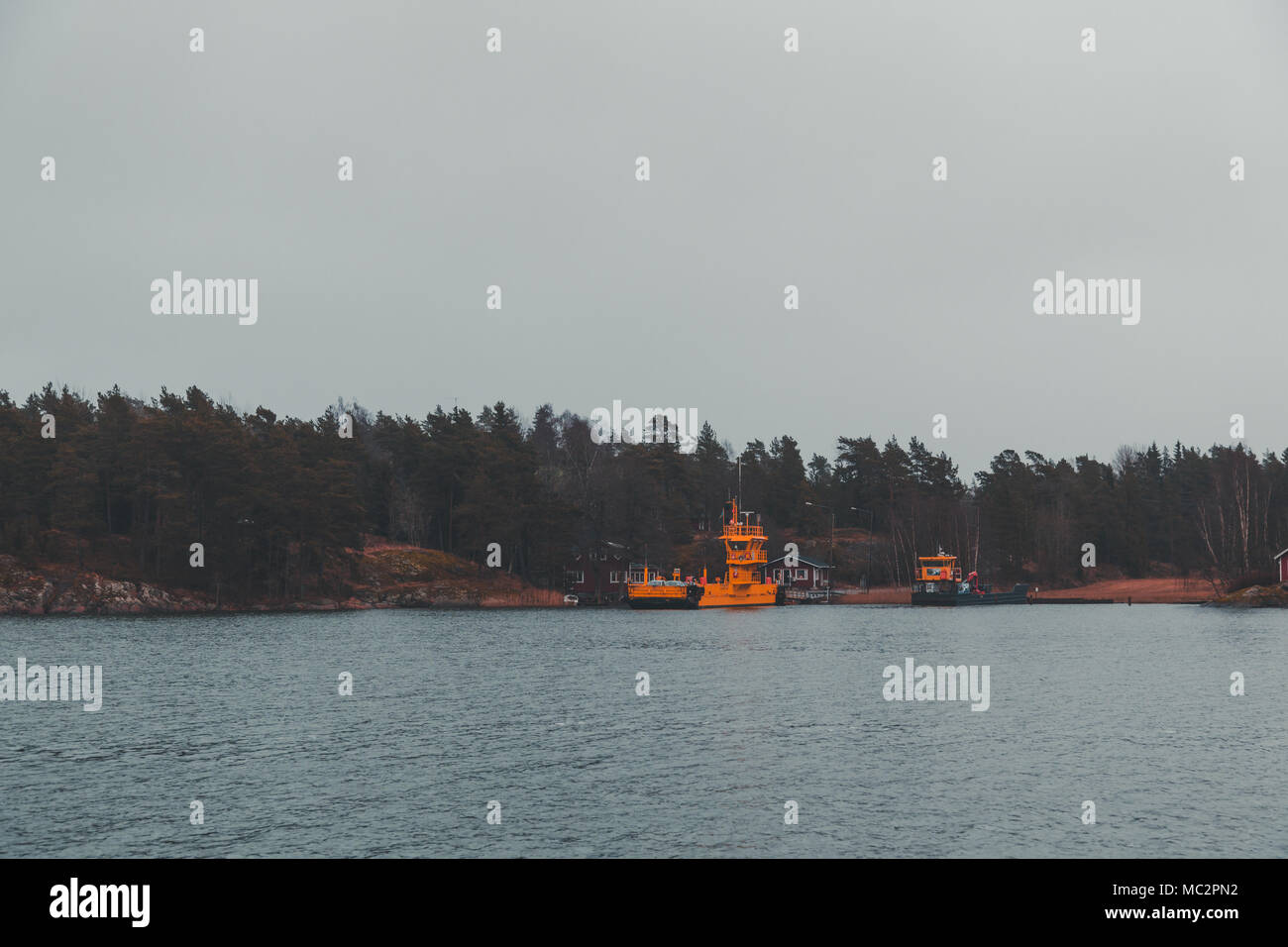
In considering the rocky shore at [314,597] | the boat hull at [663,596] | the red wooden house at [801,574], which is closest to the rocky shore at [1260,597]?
the red wooden house at [801,574]

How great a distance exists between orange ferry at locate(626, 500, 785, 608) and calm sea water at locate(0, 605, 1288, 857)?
65382 mm

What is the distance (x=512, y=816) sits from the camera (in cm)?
2584

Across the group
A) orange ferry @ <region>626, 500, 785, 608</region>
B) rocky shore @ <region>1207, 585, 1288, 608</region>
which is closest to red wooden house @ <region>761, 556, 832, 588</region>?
orange ferry @ <region>626, 500, 785, 608</region>

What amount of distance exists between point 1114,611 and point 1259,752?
99894 millimetres

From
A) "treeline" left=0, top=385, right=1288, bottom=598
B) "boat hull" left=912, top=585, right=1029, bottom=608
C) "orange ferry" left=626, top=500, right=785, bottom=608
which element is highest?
"treeline" left=0, top=385, right=1288, bottom=598

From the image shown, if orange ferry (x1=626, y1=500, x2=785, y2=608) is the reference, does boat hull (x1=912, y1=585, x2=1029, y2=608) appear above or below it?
below

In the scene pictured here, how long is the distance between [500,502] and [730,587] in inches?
1312

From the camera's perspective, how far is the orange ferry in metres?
134

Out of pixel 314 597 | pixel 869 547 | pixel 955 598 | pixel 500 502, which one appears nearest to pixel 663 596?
pixel 500 502

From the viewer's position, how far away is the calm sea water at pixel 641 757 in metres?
24.0

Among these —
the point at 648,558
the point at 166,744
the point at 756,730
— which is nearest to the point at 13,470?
the point at 648,558

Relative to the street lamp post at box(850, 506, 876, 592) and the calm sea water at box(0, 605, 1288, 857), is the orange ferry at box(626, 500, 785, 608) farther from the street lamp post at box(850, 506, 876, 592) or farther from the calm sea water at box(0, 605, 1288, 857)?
the calm sea water at box(0, 605, 1288, 857)

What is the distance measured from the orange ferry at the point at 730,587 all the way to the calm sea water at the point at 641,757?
65.4 meters

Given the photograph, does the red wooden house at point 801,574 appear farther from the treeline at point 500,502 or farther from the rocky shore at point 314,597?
the rocky shore at point 314,597
